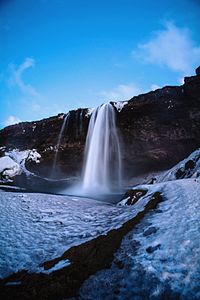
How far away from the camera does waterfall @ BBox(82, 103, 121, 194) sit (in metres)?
20.8

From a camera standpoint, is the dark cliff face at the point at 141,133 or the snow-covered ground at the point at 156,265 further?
the dark cliff face at the point at 141,133

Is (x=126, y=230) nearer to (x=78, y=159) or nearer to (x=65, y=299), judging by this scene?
(x=65, y=299)

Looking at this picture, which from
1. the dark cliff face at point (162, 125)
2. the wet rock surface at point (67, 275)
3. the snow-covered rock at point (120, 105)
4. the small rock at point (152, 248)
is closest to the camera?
the wet rock surface at point (67, 275)

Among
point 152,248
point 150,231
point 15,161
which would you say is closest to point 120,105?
point 15,161

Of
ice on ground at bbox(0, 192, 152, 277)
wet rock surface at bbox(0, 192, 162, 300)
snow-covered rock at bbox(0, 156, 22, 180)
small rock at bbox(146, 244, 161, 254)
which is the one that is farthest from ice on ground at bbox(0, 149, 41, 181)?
small rock at bbox(146, 244, 161, 254)

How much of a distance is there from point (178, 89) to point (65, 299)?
760 inches

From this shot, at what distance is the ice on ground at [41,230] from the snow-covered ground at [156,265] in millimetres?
1249

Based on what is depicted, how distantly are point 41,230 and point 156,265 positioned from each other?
348cm

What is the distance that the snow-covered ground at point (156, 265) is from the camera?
234cm

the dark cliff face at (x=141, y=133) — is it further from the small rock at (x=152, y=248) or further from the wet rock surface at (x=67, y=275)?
the small rock at (x=152, y=248)

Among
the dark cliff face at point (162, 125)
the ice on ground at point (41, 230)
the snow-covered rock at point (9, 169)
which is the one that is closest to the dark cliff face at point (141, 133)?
the dark cliff face at point (162, 125)

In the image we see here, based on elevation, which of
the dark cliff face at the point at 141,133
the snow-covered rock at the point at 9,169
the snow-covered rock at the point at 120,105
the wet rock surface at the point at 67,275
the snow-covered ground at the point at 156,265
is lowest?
the wet rock surface at the point at 67,275

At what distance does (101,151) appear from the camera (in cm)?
2131

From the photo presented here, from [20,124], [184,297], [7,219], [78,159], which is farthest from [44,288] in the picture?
[20,124]
